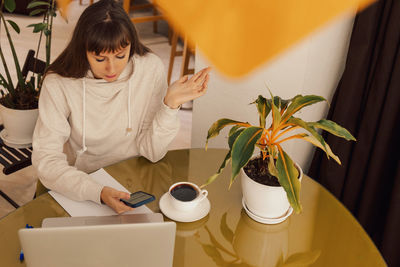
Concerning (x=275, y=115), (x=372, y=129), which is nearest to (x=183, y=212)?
(x=275, y=115)

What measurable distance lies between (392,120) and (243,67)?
61 cm

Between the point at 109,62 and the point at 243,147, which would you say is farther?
the point at 109,62

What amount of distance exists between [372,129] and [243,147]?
0.80 m

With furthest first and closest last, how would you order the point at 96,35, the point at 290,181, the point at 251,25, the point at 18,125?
the point at 18,125
the point at 251,25
the point at 96,35
the point at 290,181

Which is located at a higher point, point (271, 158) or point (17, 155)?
point (271, 158)

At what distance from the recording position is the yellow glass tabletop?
114 cm

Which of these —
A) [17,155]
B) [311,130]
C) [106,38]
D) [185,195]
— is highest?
[106,38]

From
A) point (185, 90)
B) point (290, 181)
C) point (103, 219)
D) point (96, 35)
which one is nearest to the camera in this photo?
point (290, 181)

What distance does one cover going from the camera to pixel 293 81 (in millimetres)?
1689

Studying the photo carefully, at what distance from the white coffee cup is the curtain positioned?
762 mm

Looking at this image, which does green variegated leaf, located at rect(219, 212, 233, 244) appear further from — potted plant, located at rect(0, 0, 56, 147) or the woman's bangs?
potted plant, located at rect(0, 0, 56, 147)

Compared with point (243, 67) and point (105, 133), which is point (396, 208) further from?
point (105, 133)

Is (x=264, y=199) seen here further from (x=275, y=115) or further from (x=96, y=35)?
(x=96, y=35)

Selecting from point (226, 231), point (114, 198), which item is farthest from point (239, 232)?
point (114, 198)
